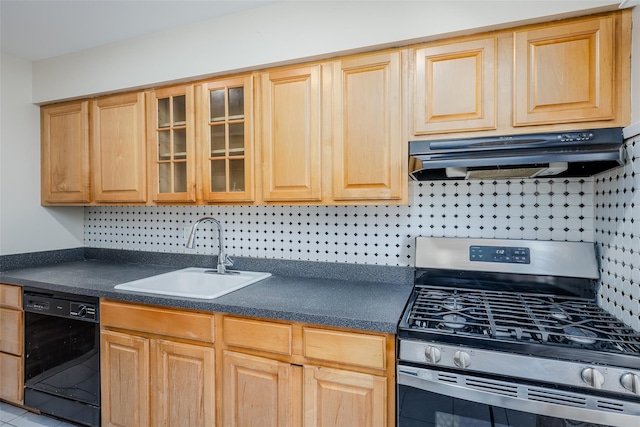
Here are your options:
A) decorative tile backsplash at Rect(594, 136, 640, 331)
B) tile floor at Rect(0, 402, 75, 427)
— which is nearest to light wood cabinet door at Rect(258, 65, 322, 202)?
decorative tile backsplash at Rect(594, 136, 640, 331)

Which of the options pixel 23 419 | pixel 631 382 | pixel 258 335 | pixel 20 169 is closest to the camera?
pixel 631 382

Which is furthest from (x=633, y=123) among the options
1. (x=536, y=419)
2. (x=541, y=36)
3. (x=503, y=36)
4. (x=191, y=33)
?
(x=191, y=33)

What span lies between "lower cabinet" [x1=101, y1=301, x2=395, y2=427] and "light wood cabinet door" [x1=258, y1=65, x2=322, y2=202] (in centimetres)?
68

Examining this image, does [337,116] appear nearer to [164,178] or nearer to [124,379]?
[164,178]

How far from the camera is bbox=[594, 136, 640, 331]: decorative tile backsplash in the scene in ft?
3.92

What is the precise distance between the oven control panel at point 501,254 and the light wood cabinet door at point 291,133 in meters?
0.84

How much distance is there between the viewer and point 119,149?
2.19m

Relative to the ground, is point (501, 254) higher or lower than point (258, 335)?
higher

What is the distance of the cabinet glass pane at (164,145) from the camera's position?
81.7 inches

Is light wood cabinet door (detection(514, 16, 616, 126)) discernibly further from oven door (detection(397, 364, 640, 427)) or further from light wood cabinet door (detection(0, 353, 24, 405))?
light wood cabinet door (detection(0, 353, 24, 405))

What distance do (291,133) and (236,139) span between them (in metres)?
0.35

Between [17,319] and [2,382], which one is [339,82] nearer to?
[17,319]

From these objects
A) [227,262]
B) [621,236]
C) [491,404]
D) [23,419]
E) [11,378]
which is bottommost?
[23,419]

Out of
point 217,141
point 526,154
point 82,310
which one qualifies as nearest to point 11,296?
point 82,310
